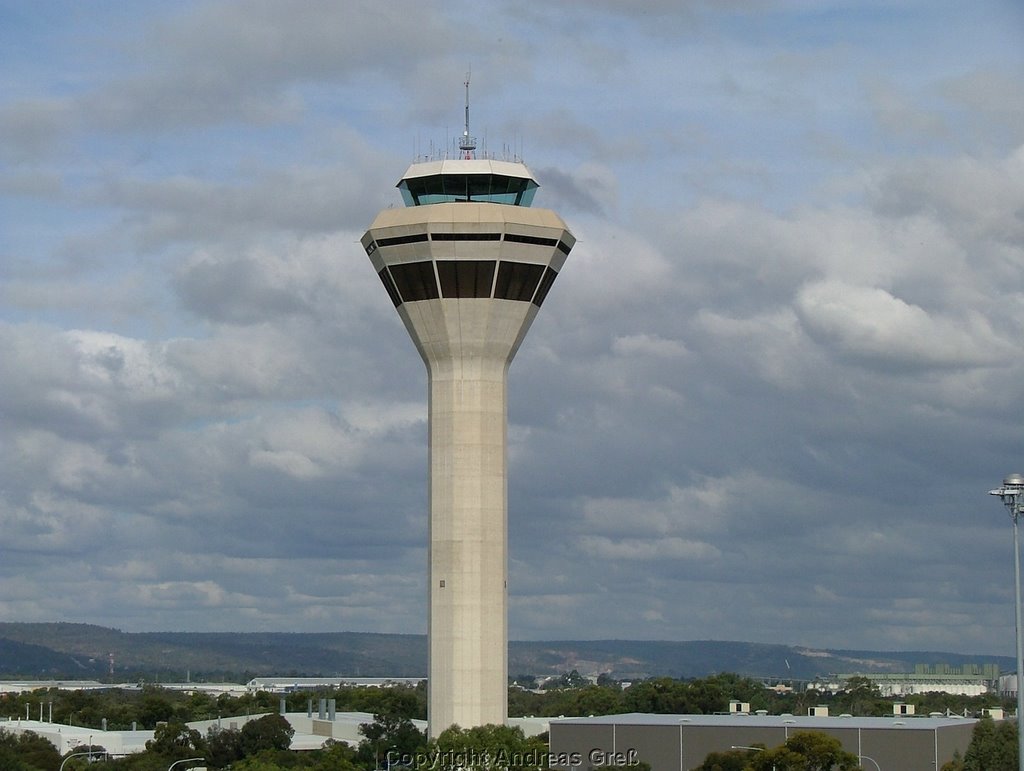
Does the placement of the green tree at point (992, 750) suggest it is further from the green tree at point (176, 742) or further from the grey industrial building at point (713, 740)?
the green tree at point (176, 742)

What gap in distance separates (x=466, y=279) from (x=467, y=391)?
6766mm

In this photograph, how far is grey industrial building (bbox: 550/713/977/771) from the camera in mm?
129375

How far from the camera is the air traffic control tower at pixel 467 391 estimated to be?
98312 millimetres

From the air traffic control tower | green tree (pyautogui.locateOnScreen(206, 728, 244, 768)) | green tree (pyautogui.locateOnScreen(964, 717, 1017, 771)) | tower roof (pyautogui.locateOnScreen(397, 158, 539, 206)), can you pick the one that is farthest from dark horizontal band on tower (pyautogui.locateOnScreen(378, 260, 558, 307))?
green tree (pyautogui.locateOnScreen(206, 728, 244, 768))

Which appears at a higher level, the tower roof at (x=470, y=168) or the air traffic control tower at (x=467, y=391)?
the tower roof at (x=470, y=168)

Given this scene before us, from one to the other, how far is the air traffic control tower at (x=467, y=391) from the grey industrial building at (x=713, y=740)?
3448 cm

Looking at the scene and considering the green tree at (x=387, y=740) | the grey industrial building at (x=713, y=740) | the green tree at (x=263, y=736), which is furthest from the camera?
the green tree at (x=263, y=736)

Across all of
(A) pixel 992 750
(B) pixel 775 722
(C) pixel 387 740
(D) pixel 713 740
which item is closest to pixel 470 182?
(D) pixel 713 740

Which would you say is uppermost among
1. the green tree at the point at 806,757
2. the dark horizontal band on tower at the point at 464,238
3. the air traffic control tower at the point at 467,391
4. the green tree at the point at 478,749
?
the dark horizontal band on tower at the point at 464,238

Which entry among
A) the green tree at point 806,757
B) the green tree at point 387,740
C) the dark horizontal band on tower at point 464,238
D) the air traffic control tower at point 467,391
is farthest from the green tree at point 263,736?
the dark horizontal band on tower at point 464,238

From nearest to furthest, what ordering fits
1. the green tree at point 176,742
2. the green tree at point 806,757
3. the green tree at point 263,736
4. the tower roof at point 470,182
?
the tower roof at point 470,182, the green tree at point 806,757, the green tree at point 176,742, the green tree at point 263,736

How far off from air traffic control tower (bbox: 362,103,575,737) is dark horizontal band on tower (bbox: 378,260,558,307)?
60 mm

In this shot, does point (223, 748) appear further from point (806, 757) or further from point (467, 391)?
point (467, 391)

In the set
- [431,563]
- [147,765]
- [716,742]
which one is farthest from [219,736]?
[431,563]
